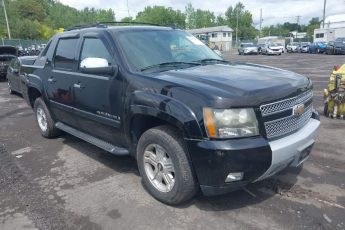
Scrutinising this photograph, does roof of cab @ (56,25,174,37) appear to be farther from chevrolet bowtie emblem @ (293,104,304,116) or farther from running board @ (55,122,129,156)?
chevrolet bowtie emblem @ (293,104,304,116)

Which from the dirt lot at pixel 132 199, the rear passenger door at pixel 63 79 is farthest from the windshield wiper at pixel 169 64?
the dirt lot at pixel 132 199

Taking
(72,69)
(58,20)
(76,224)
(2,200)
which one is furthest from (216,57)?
(58,20)

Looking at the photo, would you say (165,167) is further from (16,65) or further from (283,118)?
(16,65)

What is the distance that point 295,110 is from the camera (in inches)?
143

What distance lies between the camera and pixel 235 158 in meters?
3.15

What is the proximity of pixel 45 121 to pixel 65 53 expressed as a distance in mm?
1593

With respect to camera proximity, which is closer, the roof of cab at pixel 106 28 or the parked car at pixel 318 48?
the roof of cab at pixel 106 28

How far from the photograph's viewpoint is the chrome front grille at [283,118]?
10.9ft

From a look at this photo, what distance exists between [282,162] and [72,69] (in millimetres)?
3176

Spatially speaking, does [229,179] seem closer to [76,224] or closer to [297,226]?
[297,226]

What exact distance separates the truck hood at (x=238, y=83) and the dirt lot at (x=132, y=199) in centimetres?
117

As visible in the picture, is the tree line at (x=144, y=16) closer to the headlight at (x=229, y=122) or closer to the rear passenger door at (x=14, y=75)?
the rear passenger door at (x=14, y=75)

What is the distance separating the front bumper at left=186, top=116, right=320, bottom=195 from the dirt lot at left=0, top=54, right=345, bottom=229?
1.45 feet

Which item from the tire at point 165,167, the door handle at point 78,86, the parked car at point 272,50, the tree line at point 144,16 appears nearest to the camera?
the tire at point 165,167
